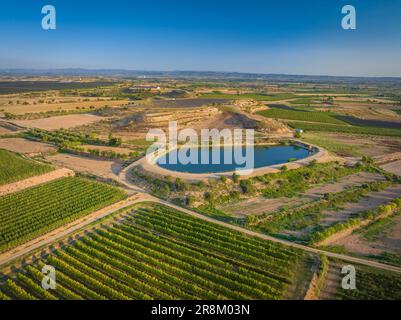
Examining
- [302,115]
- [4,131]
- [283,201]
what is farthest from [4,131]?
[302,115]

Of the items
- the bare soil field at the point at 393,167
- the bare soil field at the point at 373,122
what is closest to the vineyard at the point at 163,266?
the bare soil field at the point at 393,167

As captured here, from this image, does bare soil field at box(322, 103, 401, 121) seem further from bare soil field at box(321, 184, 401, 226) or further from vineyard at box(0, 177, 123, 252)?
vineyard at box(0, 177, 123, 252)

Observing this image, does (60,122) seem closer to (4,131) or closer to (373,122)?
(4,131)

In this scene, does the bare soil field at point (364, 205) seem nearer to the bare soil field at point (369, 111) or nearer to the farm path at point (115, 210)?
the farm path at point (115, 210)

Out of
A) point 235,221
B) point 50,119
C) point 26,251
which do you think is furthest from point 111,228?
point 50,119

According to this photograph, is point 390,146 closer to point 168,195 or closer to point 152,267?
point 168,195

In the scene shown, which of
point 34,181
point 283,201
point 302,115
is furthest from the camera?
point 302,115
